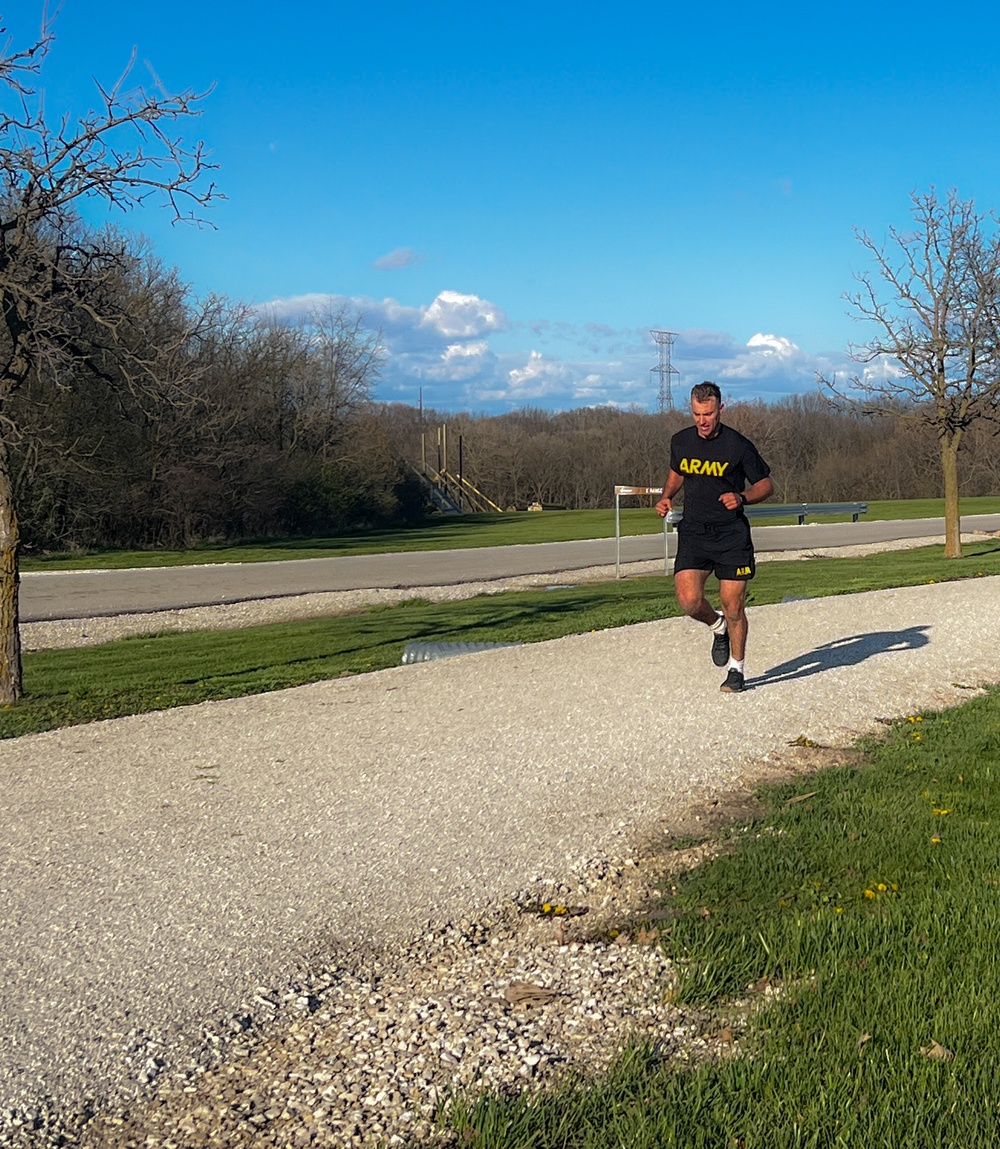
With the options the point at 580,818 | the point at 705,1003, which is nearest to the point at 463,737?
the point at 580,818

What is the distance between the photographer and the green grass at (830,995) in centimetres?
286

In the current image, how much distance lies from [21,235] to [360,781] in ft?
17.6

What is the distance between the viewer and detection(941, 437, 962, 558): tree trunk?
74.6 feet

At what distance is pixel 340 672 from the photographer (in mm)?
10844

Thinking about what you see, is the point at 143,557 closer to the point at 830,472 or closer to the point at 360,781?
the point at 360,781

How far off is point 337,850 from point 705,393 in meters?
4.42

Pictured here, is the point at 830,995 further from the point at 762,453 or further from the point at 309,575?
the point at 762,453

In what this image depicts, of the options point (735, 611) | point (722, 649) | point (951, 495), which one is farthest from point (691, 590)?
point (951, 495)

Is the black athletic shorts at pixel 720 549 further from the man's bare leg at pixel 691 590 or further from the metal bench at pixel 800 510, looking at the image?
the metal bench at pixel 800 510

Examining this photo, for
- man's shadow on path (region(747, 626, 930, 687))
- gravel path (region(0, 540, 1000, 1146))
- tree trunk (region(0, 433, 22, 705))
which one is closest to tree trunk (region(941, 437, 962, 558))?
man's shadow on path (region(747, 626, 930, 687))

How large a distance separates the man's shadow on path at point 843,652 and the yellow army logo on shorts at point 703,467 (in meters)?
1.87

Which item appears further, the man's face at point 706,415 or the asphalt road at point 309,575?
the asphalt road at point 309,575

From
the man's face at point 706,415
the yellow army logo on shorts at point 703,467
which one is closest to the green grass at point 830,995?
the yellow army logo on shorts at point 703,467

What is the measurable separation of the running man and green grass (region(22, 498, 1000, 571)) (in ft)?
64.9
